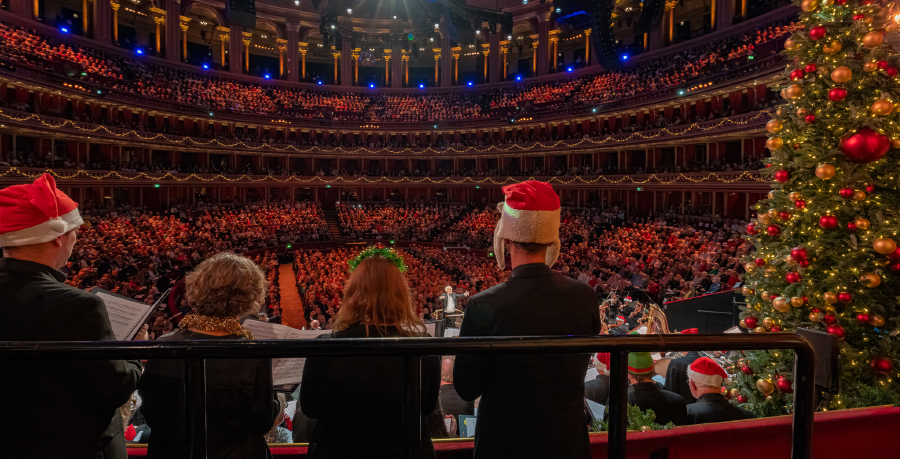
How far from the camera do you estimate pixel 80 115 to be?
2770cm

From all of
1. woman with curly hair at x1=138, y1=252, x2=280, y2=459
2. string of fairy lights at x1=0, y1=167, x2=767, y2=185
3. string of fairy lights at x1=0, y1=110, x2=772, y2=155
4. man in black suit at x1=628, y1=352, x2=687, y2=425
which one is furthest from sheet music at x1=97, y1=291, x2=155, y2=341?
string of fairy lights at x1=0, y1=110, x2=772, y2=155

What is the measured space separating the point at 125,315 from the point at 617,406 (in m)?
2.86

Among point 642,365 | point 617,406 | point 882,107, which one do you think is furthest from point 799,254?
point 617,406

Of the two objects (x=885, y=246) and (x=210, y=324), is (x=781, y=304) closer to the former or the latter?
(x=885, y=246)

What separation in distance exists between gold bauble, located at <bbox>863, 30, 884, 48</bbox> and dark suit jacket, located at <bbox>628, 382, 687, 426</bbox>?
3.10 metres

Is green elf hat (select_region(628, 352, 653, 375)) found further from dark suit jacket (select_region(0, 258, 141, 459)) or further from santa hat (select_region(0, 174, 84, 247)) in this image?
santa hat (select_region(0, 174, 84, 247))

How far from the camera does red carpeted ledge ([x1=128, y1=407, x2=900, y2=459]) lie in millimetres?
2795

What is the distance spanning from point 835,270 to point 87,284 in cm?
1692

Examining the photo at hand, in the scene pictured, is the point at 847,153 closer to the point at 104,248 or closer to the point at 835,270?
the point at 835,270

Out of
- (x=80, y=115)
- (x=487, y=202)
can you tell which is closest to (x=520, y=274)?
(x=80, y=115)

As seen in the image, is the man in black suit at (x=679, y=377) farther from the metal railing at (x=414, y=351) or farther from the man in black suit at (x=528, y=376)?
the metal railing at (x=414, y=351)

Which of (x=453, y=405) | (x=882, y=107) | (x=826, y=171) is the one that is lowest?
(x=453, y=405)

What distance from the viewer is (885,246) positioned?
129 inches

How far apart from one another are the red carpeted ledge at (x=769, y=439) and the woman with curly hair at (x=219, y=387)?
1133mm
